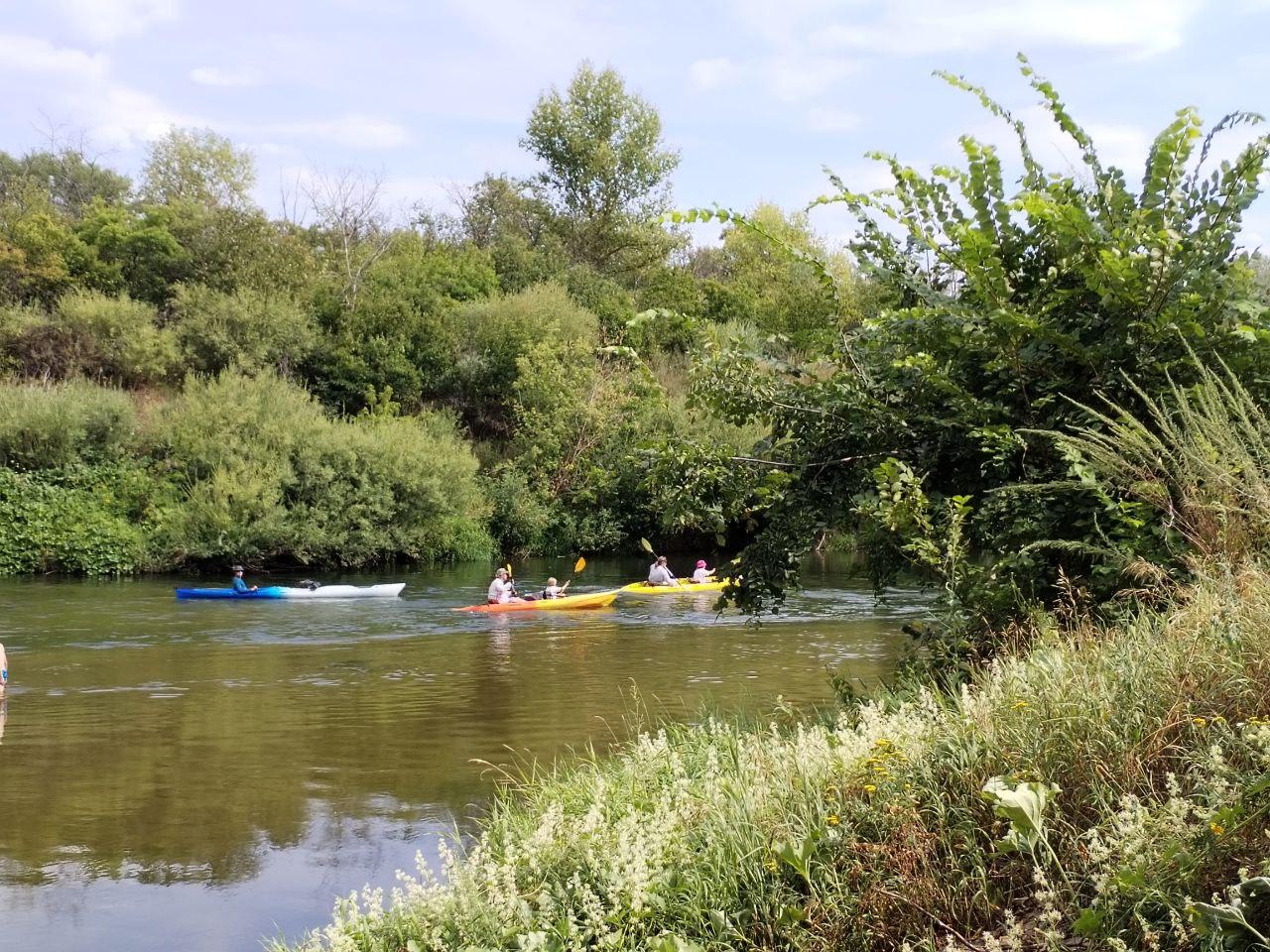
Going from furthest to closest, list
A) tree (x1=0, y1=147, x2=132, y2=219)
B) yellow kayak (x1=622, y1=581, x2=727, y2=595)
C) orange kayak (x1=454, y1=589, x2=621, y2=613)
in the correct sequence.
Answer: tree (x1=0, y1=147, x2=132, y2=219) → yellow kayak (x1=622, y1=581, x2=727, y2=595) → orange kayak (x1=454, y1=589, x2=621, y2=613)

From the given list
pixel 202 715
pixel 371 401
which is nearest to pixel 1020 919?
pixel 202 715

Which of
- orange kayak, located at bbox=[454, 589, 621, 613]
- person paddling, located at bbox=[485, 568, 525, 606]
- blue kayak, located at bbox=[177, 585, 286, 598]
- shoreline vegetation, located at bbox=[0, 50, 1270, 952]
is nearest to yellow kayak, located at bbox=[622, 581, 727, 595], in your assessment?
orange kayak, located at bbox=[454, 589, 621, 613]

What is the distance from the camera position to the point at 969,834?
4.12 m

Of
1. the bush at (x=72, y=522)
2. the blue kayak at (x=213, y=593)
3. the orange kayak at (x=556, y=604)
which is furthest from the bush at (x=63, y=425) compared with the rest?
the orange kayak at (x=556, y=604)

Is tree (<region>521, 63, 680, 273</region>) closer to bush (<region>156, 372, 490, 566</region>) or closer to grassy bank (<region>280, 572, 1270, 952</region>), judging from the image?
bush (<region>156, 372, 490, 566</region>)

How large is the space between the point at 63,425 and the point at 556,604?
15052mm

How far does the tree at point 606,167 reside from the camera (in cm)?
4953

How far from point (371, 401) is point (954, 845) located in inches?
1379

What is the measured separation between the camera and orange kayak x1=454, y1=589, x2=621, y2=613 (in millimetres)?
22188

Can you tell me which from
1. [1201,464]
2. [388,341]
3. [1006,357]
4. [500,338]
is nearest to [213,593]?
[388,341]

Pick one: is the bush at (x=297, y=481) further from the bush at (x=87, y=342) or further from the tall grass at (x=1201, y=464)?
the tall grass at (x=1201, y=464)

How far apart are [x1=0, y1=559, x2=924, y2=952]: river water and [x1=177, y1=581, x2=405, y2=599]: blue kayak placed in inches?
25.9

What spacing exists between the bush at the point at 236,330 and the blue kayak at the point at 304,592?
14.3 metres

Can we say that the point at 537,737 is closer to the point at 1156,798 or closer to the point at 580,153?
the point at 1156,798
